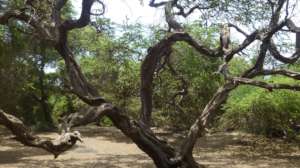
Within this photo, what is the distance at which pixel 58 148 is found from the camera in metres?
8.09

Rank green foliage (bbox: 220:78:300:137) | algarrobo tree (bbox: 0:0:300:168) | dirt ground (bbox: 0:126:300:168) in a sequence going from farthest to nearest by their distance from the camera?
green foliage (bbox: 220:78:300:137), dirt ground (bbox: 0:126:300:168), algarrobo tree (bbox: 0:0:300:168)

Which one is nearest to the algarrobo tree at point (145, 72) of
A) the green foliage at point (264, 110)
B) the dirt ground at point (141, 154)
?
the dirt ground at point (141, 154)

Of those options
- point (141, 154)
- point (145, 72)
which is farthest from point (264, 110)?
point (145, 72)

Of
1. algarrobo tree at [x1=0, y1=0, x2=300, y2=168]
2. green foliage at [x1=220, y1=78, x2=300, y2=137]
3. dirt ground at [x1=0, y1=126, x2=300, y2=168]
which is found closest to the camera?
algarrobo tree at [x1=0, y1=0, x2=300, y2=168]

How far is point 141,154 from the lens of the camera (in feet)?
57.1

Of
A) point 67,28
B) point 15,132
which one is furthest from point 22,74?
point 15,132

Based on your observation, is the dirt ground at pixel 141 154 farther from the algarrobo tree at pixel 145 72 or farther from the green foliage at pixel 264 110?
the algarrobo tree at pixel 145 72

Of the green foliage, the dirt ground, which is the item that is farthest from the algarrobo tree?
the green foliage

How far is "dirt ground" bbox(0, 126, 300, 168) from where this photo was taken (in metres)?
14.5

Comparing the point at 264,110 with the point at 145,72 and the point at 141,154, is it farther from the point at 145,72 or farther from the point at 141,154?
the point at 145,72

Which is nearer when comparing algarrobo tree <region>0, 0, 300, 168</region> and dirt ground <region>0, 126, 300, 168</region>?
algarrobo tree <region>0, 0, 300, 168</region>

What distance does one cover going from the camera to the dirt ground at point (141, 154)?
14492 mm

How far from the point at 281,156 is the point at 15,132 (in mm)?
11084

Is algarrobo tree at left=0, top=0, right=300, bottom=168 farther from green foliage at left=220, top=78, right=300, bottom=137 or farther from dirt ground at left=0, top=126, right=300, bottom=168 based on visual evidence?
green foliage at left=220, top=78, right=300, bottom=137
